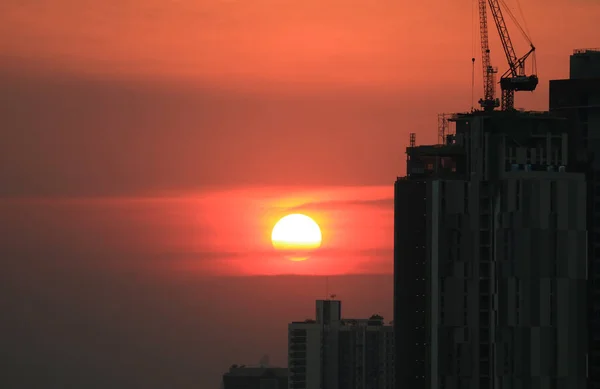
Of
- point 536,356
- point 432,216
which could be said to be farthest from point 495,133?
point 536,356

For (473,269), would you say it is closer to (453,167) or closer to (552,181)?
(552,181)

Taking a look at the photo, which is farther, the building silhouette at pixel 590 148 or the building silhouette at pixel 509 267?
the building silhouette at pixel 590 148

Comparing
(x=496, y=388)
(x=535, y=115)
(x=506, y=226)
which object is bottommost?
(x=496, y=388)

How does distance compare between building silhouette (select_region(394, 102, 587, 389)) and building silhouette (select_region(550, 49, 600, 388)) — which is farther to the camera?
building silhouette (select_region(550, 49, 600, 388))
